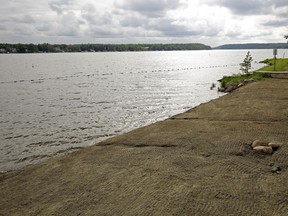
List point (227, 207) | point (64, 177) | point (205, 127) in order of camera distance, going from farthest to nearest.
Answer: point (205, 127), point (64, 177), point (227, 207)

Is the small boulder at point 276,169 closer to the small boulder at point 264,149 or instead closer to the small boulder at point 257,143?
the small boulder at point 264,149

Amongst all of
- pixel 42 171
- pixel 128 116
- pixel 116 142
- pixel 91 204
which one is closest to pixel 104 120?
pixel 128 116

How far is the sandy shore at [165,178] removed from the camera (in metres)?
7.85

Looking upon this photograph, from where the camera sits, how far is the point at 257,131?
14.0m

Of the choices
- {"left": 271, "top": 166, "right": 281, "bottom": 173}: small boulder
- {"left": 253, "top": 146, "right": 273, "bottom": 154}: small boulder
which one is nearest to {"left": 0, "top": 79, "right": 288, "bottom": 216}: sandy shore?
{"left": 271, "top": 166, "right": 281, "bottom": 173}: small boulder

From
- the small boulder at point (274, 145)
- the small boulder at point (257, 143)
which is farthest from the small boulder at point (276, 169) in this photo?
the small boulder at point (257, 143)

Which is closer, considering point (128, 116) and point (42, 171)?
point (42, 171)

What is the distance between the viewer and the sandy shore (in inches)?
309

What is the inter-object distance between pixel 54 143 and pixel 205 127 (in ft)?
29.1

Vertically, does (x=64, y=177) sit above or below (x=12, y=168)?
above

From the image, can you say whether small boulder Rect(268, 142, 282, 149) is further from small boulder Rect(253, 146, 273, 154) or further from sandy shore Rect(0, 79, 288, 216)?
small boulder Rect(253, 146, 273, 154)

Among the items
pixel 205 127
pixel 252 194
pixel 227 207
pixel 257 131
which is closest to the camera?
pixel 227 207

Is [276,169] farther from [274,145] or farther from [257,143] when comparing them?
[257,143]

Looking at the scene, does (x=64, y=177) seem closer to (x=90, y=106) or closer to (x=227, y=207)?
(x=227, y=207)
